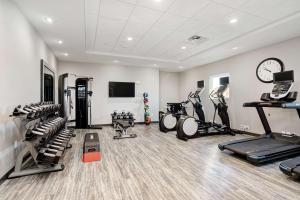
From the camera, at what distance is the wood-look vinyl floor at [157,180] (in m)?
2.12

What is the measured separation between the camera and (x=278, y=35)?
411 centimetres

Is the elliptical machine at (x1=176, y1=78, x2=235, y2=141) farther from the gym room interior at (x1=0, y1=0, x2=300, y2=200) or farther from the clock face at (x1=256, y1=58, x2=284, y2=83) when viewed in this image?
the clock face at (x1=256, y1=58, x2=284, y2=83)

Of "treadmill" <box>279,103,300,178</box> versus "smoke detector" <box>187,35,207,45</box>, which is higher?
"smoke detector" <box>187,35,207,45</box>

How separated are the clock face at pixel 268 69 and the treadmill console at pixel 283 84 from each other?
0.70m

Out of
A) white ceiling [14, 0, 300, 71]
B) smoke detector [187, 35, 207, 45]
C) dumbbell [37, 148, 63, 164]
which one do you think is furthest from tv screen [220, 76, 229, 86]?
dumbbell [37, 148, 63, 164]

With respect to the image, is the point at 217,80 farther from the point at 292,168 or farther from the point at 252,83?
the point at 292,168

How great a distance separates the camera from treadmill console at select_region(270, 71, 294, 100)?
3.82 m

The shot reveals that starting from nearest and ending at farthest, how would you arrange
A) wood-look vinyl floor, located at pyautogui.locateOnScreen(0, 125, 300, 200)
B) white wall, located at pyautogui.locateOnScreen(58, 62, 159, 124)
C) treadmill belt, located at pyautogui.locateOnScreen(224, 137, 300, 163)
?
wood-look vinyl floor, located at pyautogui.locateOnScreen(0, 125, 300, 200), treadmill belt, located at pyautogui.locateOnScreen(224, 137, 300, 163), white wall, located at pyautogui.locateOnScreen(58, 62, 159, 124)

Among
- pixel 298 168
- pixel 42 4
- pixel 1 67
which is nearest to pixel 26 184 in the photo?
pixel 1 67

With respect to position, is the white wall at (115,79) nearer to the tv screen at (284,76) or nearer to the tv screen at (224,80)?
the tv screen at (224,80)

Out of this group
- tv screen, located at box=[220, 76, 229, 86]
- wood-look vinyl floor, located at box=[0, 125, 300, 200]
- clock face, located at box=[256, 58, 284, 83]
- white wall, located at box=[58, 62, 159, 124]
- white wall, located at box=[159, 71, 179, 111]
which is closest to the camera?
wood-look vinyl floor, located at box=[0, 125, 300, 200]

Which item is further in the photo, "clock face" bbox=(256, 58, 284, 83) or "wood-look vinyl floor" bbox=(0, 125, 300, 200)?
"clock face" bbox=(256, 58, 284, 83)

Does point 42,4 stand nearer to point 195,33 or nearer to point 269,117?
point 195,33

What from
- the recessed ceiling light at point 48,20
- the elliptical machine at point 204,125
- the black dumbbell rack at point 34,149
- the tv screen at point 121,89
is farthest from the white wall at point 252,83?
the recessed ceiling light at point 48,20
